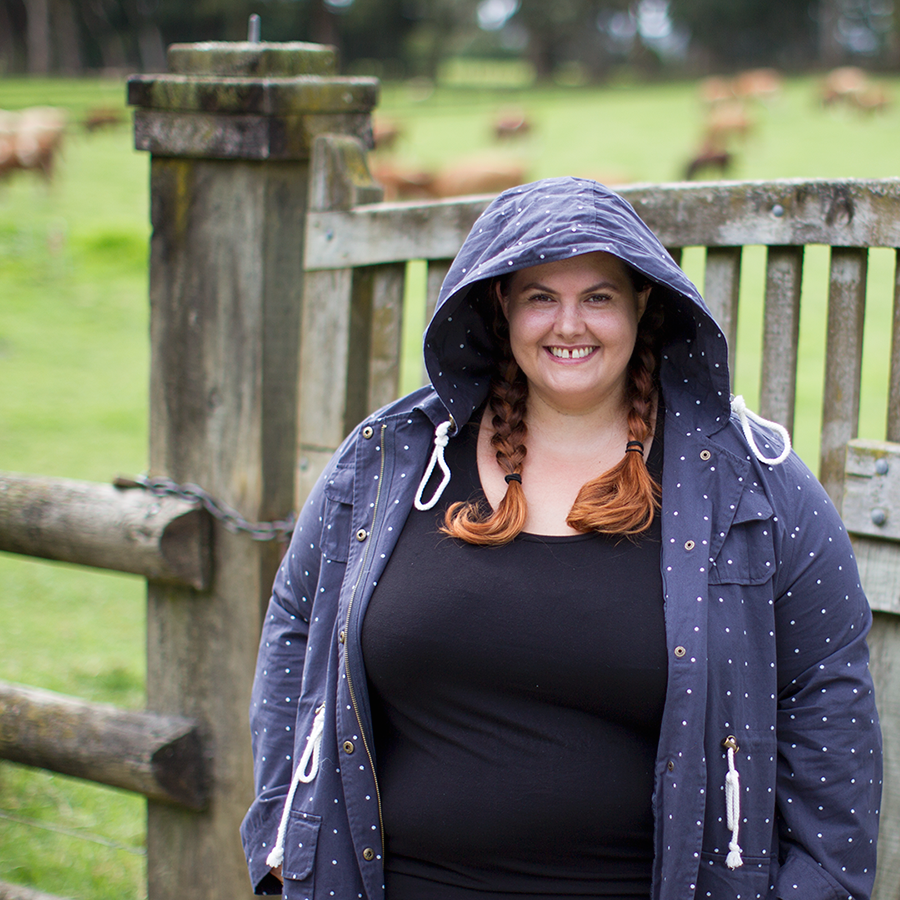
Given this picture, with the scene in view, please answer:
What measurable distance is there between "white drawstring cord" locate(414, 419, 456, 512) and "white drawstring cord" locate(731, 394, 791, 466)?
20.9 inches

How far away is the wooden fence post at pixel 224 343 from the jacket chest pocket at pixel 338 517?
0.60 metres

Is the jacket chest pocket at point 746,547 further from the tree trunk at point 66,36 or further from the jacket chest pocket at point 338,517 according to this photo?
the tree trunk at point 66,36

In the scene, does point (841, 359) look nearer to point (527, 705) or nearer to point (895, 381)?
point (895, 381)

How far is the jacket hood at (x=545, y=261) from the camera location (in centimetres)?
181

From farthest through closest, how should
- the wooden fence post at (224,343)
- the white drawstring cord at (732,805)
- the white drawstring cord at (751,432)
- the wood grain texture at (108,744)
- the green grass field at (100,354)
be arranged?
1. the green grass field at (100,354)
2. the wood grain texture at (108,744)
3. the wooden fence post at (224,343)
4. the white drawstring cord at (751,432)
5. the white drawstring cord at (732,805)

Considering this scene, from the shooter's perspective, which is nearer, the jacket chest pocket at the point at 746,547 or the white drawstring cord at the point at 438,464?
the jacket chest pocket at the point at 746,547

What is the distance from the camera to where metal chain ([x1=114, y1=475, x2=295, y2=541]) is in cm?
257

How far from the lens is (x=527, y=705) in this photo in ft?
6.06

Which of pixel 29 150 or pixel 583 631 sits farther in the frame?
pixel 29 150

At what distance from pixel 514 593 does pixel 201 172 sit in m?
1.34

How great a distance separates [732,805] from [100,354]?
883 centimetres

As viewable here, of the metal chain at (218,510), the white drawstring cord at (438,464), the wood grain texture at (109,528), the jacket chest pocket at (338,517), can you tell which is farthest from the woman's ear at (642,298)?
the wood grain texture at (109,528)

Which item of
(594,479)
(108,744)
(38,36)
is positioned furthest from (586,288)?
(38,36)

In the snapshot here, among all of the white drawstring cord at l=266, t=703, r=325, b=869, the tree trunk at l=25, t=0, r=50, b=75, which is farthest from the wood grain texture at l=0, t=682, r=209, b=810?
the tree trunk at l=25, t=0, r=50, b=75
